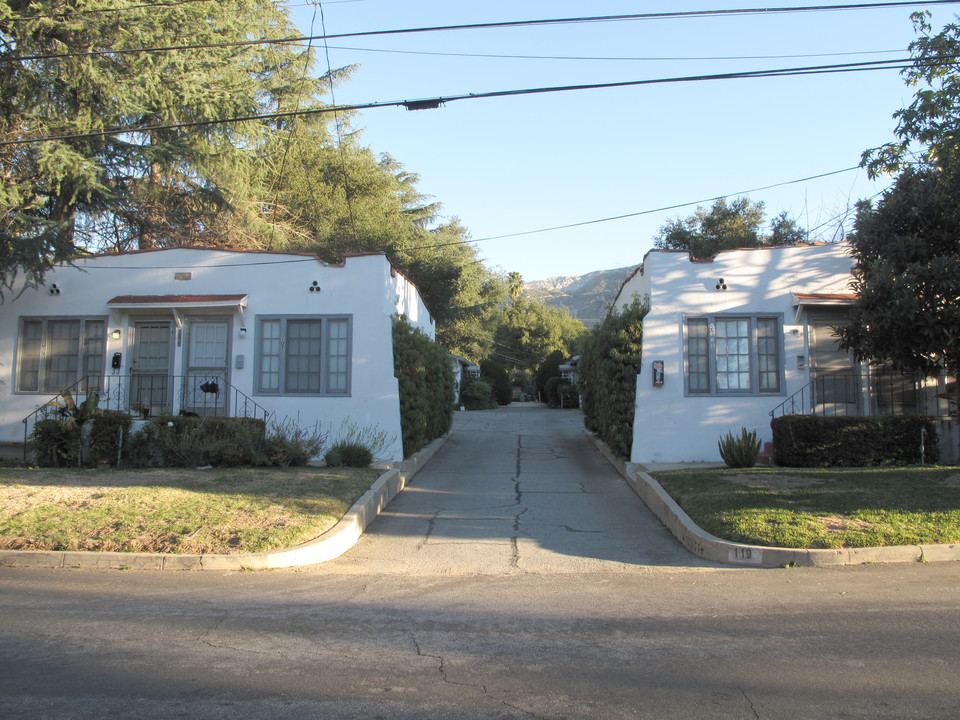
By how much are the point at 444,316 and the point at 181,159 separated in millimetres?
18876

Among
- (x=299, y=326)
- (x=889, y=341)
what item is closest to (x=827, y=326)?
(x=889, y=341)

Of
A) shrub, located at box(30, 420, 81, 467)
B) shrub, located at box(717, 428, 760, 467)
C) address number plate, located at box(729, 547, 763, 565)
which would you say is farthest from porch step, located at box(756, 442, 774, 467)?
shrub, located at box(30, 420, 81, 467)

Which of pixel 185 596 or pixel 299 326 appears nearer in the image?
pixel 185 596

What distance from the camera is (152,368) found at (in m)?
15.2

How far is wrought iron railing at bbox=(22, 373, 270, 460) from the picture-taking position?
14.6m

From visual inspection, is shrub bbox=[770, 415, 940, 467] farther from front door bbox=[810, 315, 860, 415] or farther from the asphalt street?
the asphalt street

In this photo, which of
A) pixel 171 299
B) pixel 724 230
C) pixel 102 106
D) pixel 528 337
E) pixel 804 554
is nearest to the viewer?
pixel 804 554

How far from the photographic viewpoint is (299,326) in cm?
1484

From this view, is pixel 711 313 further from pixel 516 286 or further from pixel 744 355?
pixel 516 286

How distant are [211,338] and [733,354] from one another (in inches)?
415

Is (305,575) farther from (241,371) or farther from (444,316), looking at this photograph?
(444,316)

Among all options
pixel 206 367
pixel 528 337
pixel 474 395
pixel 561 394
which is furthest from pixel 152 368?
pixel 528 337

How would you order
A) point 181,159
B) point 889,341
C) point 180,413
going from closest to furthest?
point 889,341 → point 180,413 → point 181,159

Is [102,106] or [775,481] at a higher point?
[102,106]
